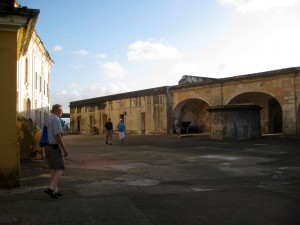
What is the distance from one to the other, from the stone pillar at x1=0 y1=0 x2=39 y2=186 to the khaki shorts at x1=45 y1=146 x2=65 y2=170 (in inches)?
40.7

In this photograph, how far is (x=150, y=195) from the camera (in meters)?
5.56

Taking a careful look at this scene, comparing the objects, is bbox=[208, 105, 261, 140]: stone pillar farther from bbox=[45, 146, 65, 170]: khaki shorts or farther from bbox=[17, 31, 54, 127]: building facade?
bbox=[45, 146, 65, 170]: khaki shorts

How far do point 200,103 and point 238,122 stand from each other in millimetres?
10097

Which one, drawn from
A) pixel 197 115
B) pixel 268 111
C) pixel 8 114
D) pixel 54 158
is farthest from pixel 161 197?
pixel 197 115

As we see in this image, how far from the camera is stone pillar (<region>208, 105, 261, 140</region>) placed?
18.4 m

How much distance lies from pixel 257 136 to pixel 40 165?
12897 mm

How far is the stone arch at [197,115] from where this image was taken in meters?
28.0

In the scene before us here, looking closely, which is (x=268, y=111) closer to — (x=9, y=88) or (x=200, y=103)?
(x=200, y=103)

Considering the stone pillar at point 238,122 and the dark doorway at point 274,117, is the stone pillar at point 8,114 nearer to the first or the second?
the stone pillar at point 238,122

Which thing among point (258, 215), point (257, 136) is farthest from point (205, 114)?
point (258, 215)

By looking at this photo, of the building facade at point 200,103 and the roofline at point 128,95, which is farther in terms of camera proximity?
the roofline at point 128,95

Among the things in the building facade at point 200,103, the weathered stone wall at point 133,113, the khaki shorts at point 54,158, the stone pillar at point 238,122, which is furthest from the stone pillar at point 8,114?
the weathered stone wall at point 133,113

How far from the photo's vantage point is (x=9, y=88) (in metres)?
6.23

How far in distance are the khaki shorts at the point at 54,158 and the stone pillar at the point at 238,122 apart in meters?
14.1
